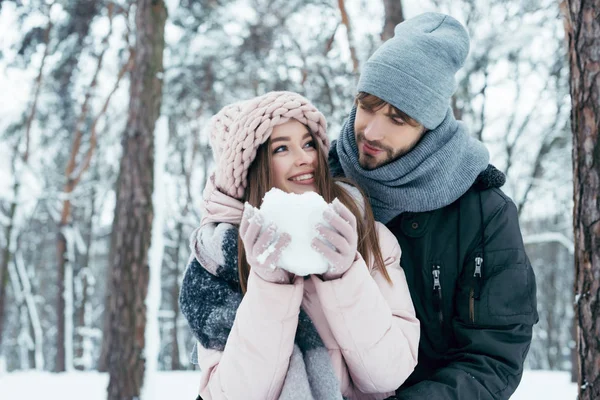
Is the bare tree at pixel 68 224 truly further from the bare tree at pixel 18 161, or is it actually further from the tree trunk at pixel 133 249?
the tree trunk at pixel 133 249

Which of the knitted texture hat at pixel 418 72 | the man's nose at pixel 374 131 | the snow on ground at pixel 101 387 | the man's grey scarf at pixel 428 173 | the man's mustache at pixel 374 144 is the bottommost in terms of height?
the snow on ground at pixel 101 387

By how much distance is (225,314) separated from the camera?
1.78 m

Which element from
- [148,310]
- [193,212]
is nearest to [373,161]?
[148,310]

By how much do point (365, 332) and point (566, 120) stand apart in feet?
37.5

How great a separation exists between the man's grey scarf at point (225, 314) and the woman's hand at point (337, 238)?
13.4 inches

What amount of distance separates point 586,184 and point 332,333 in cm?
159

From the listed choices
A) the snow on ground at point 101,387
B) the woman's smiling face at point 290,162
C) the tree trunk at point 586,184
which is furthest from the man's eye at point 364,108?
the snow on ground at point 101,387

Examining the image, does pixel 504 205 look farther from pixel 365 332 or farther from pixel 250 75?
pixel 250 75

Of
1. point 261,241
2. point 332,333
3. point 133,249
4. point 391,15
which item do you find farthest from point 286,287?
point 391,15

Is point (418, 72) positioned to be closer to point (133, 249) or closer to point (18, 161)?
point (133, 249)

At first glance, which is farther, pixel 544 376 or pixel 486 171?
pixel 544 376

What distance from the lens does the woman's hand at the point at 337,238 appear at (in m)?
1.47

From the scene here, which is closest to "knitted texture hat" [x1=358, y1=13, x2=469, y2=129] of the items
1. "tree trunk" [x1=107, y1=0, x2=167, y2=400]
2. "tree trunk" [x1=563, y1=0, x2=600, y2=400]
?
"tree trunk" [x1=563, y1=0, x2=600, y2=400]

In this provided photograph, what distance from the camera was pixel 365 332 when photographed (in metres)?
1.60
